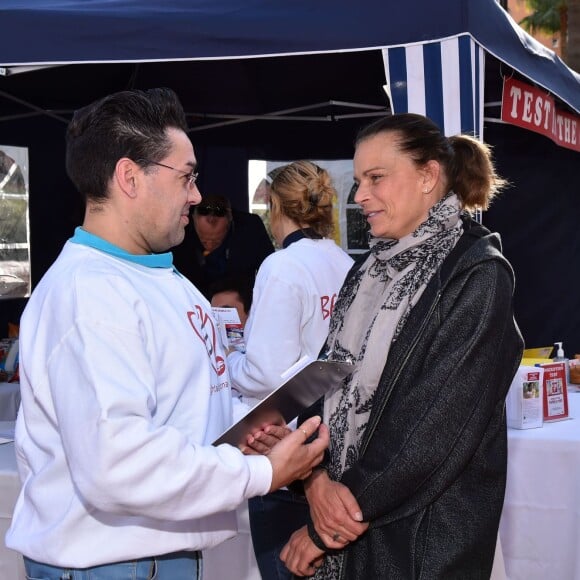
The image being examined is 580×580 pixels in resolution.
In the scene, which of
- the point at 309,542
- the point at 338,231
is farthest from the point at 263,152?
the point at 309,542

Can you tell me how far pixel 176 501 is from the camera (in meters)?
1.29

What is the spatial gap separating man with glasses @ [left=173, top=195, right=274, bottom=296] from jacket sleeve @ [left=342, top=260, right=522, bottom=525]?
12.5 feet

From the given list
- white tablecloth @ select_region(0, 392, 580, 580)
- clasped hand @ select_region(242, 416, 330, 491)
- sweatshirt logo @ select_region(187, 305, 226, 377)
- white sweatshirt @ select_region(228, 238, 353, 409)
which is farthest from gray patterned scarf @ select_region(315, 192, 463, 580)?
white tablecloth @ select_region(0, 392, 580, 580)

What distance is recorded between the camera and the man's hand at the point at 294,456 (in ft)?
4.76

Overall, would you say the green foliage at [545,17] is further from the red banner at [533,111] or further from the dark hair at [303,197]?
the dark hair at [303,197]

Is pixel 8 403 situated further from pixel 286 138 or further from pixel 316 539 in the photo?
pixel 286 138

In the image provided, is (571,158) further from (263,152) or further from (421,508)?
(421,508)

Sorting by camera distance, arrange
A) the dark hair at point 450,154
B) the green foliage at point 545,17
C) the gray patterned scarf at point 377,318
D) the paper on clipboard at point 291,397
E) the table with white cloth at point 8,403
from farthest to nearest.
Answer: the green foliage at point 545,17 < the table with white cloth at point 8,403 < the dark hair at point 450,154 < the gray patterned scarf at point 377,318 < the paper on clipboard at point 291,397

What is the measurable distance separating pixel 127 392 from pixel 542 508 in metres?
2.01

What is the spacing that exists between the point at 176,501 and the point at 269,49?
2.51 m

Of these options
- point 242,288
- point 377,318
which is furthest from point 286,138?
point 377,318

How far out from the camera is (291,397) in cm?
159

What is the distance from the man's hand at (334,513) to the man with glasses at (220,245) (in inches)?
145

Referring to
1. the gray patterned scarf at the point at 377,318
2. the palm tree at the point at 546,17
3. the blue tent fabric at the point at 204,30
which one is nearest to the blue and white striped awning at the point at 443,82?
the blue tent fabric at the point at 204,30
